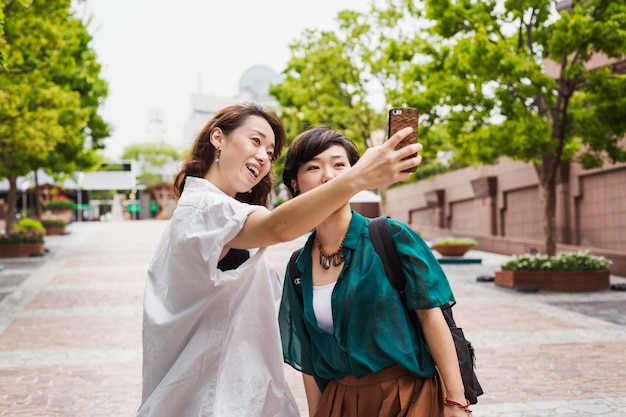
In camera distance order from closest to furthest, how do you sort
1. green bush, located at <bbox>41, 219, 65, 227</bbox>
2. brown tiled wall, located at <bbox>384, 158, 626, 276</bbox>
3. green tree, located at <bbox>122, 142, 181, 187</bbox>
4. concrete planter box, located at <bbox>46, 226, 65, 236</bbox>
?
1. brown tiled wall, located at <bbox>384, 158, 626, 276</bbox>
2. concrete planter box, located at <bbox>46, 226, 65, 236</bbox>
3. green bush, located at <bbox>41, 219, 65, 227</bbox>
4. green tree, located at <bbox>122, 142, 181, 187</bbox>

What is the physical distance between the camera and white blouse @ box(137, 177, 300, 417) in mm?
1987

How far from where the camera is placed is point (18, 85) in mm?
14703

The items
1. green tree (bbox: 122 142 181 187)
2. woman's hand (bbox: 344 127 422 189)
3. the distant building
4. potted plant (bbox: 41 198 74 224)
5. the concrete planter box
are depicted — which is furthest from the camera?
the distant building

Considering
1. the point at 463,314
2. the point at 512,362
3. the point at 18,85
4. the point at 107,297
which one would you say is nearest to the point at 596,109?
the point at 463,314

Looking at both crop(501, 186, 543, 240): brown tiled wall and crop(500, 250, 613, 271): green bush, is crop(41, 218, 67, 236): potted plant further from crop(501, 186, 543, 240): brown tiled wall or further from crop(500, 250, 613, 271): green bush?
crop(500, 250, 613, 271): green bush

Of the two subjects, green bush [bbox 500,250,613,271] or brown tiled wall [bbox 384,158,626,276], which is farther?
brown tiled wall [bbox 384,158,626,276]

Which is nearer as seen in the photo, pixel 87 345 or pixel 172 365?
pixel 172 365

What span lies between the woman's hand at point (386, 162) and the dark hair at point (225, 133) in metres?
0.74

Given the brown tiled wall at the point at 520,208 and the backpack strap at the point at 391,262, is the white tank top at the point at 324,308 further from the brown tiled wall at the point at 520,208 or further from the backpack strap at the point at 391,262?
the brown tiled wall at the point at 520,208

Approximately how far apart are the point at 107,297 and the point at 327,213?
1173 cm

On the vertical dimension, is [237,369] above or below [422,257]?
below

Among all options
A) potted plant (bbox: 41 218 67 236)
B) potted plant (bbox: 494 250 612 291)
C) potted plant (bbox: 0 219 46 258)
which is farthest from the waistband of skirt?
potted plant (bbox: 41 218 67 236)

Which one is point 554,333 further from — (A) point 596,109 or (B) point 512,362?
(A) point 596,109

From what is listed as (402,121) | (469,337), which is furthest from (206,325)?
(469,337)
